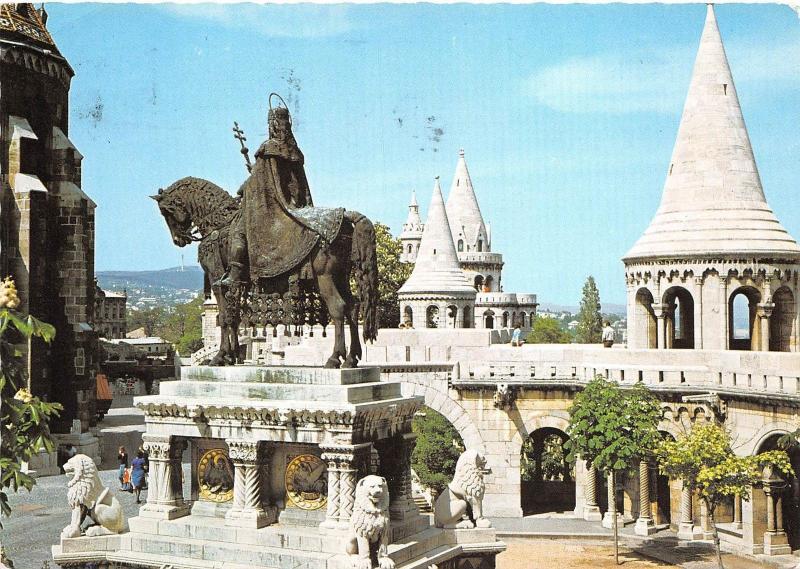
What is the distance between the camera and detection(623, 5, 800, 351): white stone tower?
27.7 meters

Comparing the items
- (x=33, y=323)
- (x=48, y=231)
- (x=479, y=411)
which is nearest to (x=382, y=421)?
(x=33, y=323)

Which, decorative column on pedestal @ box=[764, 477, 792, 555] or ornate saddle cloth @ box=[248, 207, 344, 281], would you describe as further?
decorative column on pedestal @ box=[764, 477, 792, 555]

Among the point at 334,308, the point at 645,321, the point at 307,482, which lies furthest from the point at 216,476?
the point at 645,321

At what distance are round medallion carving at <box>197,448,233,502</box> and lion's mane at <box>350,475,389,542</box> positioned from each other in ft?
7.55

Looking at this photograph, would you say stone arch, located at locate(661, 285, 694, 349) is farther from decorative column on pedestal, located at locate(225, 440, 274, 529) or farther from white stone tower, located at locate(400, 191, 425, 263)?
white stone tower, located at locate(400, 191, 425, 263)

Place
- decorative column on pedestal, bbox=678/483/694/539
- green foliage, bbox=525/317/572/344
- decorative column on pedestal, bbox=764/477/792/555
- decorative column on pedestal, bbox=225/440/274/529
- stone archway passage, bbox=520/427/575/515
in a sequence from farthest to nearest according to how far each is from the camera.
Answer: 1. green foliage, bbox=525/317/572/344
2. stone archway passage, bbox=520/427/575/515
3. decorative column on pedestal, bbox=678/483/694/539
4. decorative column on pedestal, bbox=764/477/792/555
5. decorative column on pedestal, bbox=225/440/274/529

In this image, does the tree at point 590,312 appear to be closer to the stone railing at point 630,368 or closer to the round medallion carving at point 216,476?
the stone railing at point 630,368

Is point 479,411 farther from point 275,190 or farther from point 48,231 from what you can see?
point 275,190

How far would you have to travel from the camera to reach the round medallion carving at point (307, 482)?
1124 cm

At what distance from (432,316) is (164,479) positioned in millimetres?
34565

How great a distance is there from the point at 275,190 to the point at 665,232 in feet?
63.3

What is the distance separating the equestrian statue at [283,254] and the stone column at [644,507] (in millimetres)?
16738

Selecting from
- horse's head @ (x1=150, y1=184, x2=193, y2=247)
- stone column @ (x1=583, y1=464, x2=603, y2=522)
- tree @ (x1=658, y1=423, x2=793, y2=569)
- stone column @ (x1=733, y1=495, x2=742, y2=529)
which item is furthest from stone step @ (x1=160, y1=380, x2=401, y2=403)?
stone column @ (x1=583, y1=464, x2=603, y2=522)

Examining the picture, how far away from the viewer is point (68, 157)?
25.0 m
